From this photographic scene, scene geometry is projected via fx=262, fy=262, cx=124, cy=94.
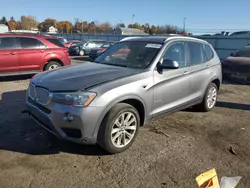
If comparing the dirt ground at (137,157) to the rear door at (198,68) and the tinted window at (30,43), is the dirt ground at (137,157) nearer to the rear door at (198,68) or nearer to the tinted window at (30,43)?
the rear door at (198,68)

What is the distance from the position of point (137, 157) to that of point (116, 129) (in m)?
0.51

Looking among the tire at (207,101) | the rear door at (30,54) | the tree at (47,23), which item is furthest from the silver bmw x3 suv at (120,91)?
the tree at (47,23)

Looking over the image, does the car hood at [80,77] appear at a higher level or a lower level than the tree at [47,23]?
lower

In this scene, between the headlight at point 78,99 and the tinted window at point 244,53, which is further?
the tinted window at point 244,53

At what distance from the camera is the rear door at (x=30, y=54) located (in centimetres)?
917

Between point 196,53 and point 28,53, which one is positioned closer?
point 196,53

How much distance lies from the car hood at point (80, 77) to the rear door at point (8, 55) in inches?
205

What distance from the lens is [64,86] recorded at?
12.0ft

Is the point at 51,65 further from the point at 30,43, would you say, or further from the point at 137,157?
the point at 137,157

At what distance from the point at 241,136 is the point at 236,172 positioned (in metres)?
1.45

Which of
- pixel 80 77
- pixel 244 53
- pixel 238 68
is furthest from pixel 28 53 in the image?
pixel 244 53

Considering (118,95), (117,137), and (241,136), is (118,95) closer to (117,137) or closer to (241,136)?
(117,137)

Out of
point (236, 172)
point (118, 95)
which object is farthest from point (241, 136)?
point (118, 95)

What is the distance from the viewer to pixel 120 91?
3729mm
